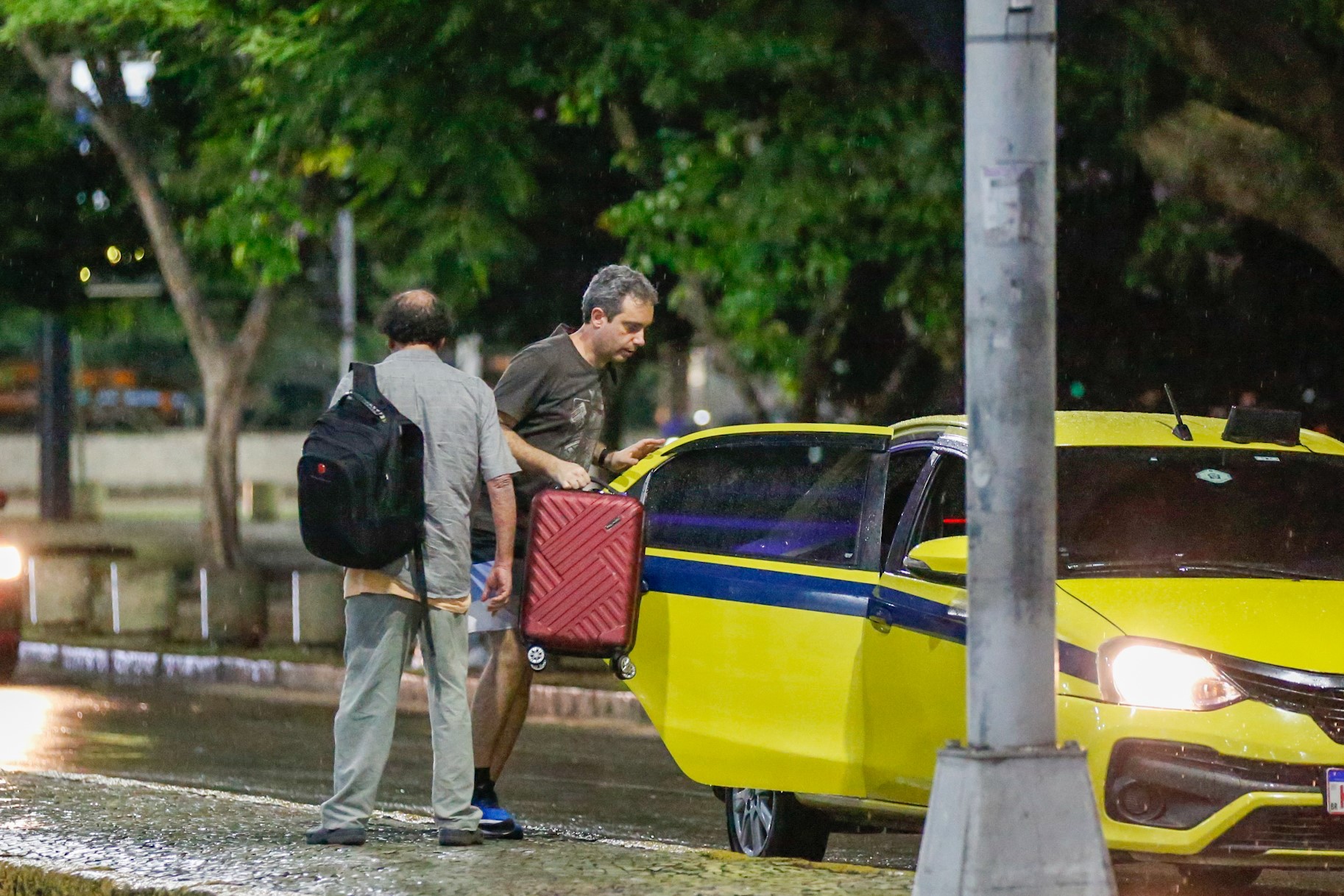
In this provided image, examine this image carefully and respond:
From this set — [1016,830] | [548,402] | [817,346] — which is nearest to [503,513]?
[548,402]

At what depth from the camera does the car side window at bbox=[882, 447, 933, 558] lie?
726 centimetres

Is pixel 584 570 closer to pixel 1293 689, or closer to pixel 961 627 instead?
pixel 961 627

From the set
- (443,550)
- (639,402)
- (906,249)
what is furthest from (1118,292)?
(639,402)

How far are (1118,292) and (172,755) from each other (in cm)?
1151

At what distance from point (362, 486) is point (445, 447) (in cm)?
42

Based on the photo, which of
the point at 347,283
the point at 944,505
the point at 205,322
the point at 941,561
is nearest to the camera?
the point at 941,561

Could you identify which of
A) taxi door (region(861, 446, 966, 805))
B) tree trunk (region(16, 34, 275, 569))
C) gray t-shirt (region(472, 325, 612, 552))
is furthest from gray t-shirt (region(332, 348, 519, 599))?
tree trunk (region(16, 34, 275, 569))

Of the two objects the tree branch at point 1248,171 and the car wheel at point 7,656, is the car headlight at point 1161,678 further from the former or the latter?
the car wheel at point 7,656

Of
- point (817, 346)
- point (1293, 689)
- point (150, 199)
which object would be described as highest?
point (150, 199)

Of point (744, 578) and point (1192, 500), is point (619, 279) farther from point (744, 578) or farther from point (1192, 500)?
point (1192, 500)

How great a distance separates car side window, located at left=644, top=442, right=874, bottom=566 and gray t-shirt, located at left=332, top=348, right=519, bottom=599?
92 cm

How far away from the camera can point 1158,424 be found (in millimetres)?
7258

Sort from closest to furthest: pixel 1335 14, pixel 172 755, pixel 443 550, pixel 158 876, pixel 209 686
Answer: pixel 158 876
pixel 443 550
pixel 172 755
pixel 1335 14
pixel 209 686

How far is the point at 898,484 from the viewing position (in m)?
7.29
